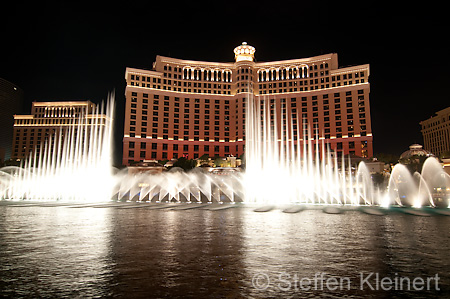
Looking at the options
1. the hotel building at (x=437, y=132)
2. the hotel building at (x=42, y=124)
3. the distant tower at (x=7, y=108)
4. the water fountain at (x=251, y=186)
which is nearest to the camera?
the water fountain at (x=251, y=186)

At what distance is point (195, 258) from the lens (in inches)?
345

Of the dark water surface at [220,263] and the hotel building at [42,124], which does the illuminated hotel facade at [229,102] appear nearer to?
the hotel building at [42,124]

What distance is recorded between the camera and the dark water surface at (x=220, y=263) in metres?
6.16

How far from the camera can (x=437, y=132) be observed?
461 ft

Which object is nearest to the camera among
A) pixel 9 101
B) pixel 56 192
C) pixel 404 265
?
pixel 404 265

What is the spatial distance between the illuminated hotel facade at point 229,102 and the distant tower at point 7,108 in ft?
394

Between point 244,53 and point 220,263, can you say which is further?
point 244,53

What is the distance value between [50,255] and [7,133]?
219 meters

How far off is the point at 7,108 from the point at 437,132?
237 metres

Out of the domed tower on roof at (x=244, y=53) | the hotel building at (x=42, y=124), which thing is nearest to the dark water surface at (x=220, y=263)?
the domed tower on roof at (x=244, y=53)

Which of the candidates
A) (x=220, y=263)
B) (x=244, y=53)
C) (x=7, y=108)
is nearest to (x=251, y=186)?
(x=220, y=263)

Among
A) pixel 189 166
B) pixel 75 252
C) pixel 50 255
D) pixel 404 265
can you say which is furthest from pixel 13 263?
pixel 189 166

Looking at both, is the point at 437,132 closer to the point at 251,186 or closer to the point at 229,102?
the point at 229,102

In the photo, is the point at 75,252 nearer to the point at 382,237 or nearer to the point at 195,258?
the point at 195,258
